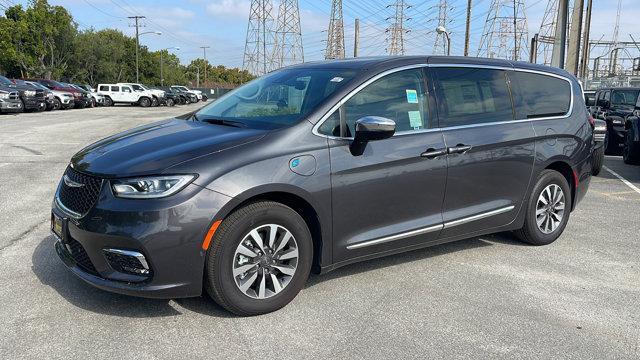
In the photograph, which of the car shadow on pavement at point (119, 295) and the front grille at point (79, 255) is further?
the car shadow on pavement at point (119, 295)

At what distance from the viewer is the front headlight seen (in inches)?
133

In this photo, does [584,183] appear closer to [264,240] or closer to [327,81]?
[327,81]

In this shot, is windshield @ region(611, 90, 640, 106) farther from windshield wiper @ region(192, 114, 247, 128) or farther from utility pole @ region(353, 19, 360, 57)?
utility pole @ region(353, 19, 360, 57)

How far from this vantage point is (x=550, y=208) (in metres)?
5.50

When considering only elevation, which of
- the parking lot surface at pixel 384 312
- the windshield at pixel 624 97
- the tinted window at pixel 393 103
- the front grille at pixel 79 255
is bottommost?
the parking lot surface at pixel 384 312

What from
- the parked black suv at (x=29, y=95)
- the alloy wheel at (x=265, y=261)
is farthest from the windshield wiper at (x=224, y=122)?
the parked black suv at (x=29, y=95)

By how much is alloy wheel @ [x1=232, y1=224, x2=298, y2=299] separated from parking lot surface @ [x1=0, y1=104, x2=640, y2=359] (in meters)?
0.22

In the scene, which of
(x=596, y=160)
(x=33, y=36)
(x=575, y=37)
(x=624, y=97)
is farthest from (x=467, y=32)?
(x=33, y=36)

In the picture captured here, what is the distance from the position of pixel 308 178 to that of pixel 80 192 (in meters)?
1.54

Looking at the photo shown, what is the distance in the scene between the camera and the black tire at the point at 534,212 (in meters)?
5.30

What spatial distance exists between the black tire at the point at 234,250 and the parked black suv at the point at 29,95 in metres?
26.4

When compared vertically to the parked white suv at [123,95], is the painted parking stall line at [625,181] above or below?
below

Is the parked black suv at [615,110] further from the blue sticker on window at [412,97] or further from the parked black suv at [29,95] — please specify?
the parked black suv at [29,95]

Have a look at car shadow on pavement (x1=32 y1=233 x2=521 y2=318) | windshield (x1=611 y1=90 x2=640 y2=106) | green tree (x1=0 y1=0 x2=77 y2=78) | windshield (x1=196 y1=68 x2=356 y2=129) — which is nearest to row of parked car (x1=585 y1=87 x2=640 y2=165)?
windshield (x1=611 y1=90 x2=640 y2=106)
